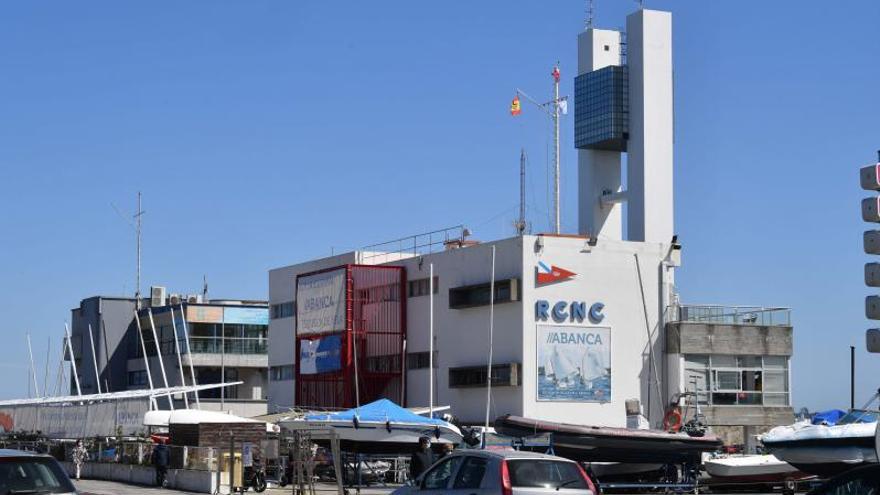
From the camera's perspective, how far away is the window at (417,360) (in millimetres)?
61272

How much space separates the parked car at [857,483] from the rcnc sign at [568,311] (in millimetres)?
38894

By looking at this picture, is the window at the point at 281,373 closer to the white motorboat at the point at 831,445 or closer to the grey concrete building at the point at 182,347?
the grey concrete building at the point at 182,347

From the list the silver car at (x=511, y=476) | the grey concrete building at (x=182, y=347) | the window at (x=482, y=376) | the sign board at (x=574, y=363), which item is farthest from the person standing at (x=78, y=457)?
the grey concrete building at (x=182, y=347)

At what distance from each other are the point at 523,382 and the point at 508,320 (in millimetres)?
2891

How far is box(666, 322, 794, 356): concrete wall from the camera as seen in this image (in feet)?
187

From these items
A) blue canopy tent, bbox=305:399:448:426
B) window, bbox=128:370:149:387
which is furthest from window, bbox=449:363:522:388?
window, bbox=128:370:149:387

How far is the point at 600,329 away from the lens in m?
56.4

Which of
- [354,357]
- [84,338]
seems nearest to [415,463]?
[354,357]

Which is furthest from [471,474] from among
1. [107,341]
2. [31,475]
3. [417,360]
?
[107,341]

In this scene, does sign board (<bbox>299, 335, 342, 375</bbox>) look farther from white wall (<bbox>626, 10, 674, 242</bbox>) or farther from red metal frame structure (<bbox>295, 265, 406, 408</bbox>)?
white wall (<bbox>626, 10, 674, 242</bbox>)

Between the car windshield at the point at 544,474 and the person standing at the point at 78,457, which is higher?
the car windshield at the point at 544,474

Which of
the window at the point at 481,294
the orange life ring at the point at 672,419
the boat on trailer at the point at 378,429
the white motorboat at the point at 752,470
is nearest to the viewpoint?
the boat on trailer at the point at 378,429

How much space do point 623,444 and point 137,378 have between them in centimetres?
6493

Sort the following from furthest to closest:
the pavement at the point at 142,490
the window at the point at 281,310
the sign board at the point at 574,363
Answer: the window at the point at 281,310
the sign board at the point at 574,363
the pavement at the point at 142,490
